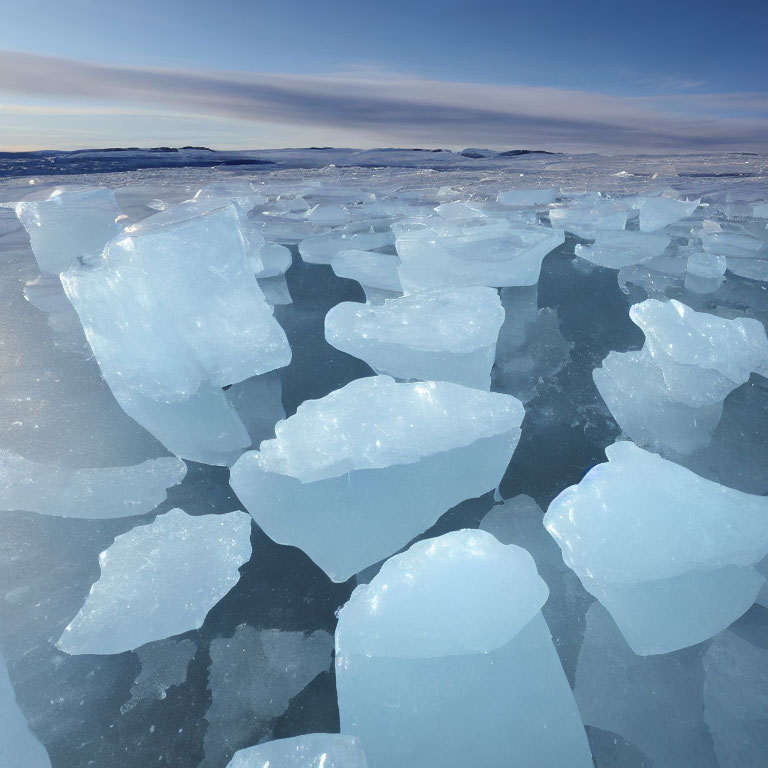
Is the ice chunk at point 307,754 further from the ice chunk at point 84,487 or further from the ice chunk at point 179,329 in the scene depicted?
the ice chunk at point 179,329

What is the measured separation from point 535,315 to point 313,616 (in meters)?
2.00

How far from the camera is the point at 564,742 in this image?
0.97 meters

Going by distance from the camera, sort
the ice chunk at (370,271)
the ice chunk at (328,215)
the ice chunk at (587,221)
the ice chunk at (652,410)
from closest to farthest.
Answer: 1. the ice chunk at (652,410)
2. the ice chunk at (370,271)
3. the ice chunk at (587,221)
4. the ice chunk at (328,215)

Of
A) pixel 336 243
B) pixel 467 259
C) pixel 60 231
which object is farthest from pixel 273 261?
pixel 60 231

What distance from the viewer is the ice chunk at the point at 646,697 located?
104cm

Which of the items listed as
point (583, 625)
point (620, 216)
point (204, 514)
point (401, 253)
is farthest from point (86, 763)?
point (620, 216)

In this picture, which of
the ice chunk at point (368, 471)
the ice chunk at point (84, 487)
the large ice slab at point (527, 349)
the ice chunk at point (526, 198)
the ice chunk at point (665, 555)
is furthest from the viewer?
the ice chunk at point (526, 198)

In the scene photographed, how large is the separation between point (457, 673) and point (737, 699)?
1.92 ft

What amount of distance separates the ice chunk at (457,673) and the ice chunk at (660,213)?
4.47 meters

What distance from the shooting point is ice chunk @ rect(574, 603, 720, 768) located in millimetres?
1037

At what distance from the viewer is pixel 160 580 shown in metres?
1.26

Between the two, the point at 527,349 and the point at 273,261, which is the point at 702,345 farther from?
the point at 273,261

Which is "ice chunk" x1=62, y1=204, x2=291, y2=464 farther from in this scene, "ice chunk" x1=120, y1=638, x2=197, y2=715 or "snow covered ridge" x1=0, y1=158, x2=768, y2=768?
"ice chunk" x1=120, y1=638, x2=197, y2=715

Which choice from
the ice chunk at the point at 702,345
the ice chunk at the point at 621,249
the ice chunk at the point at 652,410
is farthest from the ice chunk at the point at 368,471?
the ice chunk at the point at 621,249
